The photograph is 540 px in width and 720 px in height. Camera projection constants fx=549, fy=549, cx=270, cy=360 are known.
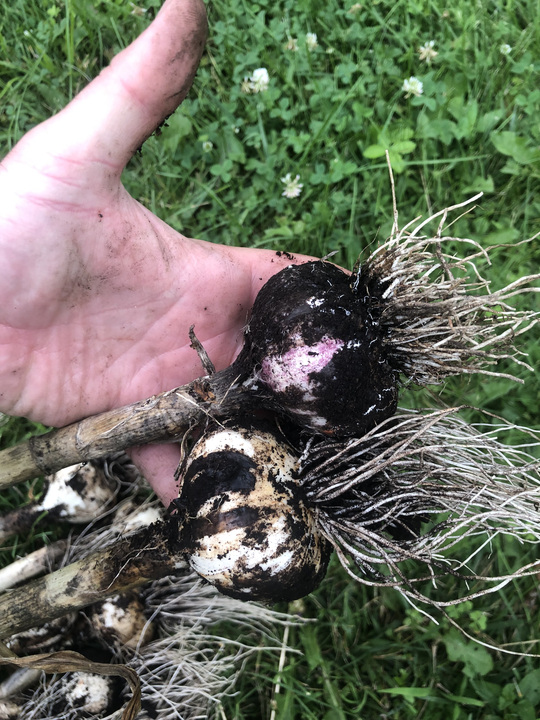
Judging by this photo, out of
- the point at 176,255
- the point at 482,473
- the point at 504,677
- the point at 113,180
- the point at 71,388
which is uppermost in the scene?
the point at 113,180

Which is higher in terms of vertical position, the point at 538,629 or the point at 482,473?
the point at 482,473

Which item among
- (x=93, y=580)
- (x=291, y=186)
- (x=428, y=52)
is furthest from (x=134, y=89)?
(x=428, y=52)

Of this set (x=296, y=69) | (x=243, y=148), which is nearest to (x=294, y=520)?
(x=243, y=148)

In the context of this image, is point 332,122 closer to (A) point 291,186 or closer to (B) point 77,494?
(A) point 291,186

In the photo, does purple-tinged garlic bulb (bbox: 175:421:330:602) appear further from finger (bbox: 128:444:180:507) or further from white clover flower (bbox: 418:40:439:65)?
white clover flower (bbox: 418:40:439:65)

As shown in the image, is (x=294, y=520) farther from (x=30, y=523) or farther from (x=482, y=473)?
(x=30, y=523)

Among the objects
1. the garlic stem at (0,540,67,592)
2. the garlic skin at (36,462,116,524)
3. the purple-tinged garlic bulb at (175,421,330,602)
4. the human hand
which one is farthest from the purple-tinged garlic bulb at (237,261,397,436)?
the garlic stem at (0,540,67,592)

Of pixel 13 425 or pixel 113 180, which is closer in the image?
pixel 113 180
